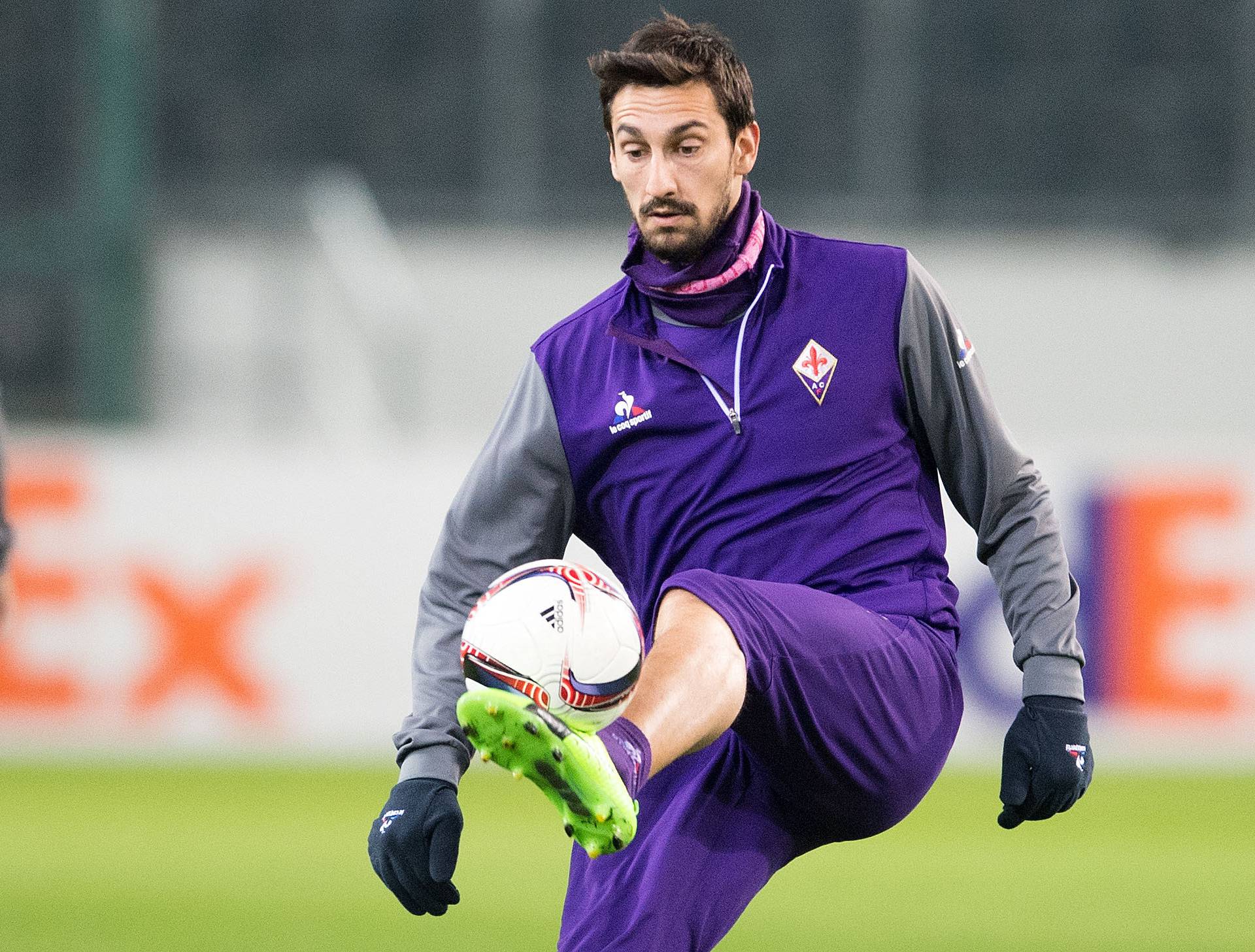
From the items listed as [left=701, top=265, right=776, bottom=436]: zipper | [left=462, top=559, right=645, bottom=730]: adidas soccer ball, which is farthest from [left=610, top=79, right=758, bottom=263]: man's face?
[left=462, top=559, right=645, bottom=730]: adidas soccer ball

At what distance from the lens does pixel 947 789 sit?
10.5 metres

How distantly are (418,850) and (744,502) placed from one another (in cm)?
88

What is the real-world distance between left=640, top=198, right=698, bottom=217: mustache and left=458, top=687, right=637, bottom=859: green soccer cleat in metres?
1.15

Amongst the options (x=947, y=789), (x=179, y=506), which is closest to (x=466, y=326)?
(x=179, y=506)

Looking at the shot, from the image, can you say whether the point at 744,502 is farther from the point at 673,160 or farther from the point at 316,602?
the point at 316,602

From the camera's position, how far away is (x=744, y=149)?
155 inches

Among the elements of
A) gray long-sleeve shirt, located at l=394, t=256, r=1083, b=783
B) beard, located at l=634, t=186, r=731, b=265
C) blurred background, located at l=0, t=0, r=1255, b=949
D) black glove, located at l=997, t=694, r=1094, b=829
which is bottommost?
blurred background, located at l=0, t=0, r=1255, b=949

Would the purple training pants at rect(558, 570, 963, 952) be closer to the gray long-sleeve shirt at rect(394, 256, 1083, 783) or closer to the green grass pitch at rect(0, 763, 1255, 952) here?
the gray long-sleeve shirt at rect(394, 256, 1083, 783)

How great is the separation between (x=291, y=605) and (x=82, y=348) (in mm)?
3796

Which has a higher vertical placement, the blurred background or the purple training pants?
the purple training pants

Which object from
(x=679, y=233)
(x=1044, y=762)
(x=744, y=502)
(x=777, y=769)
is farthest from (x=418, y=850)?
(x=679, y=233)

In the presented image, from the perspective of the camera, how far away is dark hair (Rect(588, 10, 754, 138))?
3.75 m

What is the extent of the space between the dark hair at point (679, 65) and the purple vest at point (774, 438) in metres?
0.29

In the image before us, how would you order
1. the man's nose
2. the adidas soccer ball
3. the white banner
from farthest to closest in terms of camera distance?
1. the white banner
2. the man's nose
3. the adidas soccer ball
